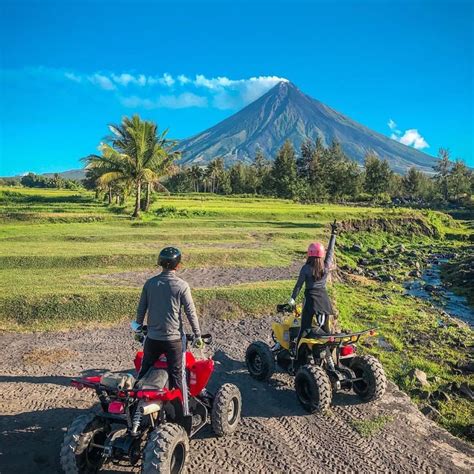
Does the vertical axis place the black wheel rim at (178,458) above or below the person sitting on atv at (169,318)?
below

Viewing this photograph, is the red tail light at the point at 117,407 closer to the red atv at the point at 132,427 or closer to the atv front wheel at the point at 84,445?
the red atv at the point at 132,427

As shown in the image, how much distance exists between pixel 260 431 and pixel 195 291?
6.81m

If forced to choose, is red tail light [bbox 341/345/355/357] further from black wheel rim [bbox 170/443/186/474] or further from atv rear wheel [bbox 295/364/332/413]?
black wheel rim [bbox 170/443/186/474]

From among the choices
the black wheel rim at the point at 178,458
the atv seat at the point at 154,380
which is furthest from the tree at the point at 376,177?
the black wheel rim at the point at 178,458

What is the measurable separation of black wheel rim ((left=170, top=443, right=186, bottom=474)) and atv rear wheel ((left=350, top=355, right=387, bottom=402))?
375 cm

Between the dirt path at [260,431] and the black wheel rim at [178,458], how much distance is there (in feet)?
2.06

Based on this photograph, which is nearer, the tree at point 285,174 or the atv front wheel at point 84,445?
the atv front wheel at point 84,445

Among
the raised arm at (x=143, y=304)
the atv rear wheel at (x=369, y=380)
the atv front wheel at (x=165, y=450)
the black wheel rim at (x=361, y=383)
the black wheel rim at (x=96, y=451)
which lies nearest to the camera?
the atv front wheel at (x=165, y=450)

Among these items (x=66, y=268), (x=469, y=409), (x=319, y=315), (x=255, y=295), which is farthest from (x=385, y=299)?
(x=66, y=268)

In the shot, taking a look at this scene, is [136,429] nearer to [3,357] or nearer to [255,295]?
[3,357]

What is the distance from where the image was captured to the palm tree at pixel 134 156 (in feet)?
103

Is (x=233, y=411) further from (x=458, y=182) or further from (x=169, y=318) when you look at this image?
(x=458, y=182)

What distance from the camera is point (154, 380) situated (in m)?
5.16

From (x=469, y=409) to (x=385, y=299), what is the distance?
917 centimetres
